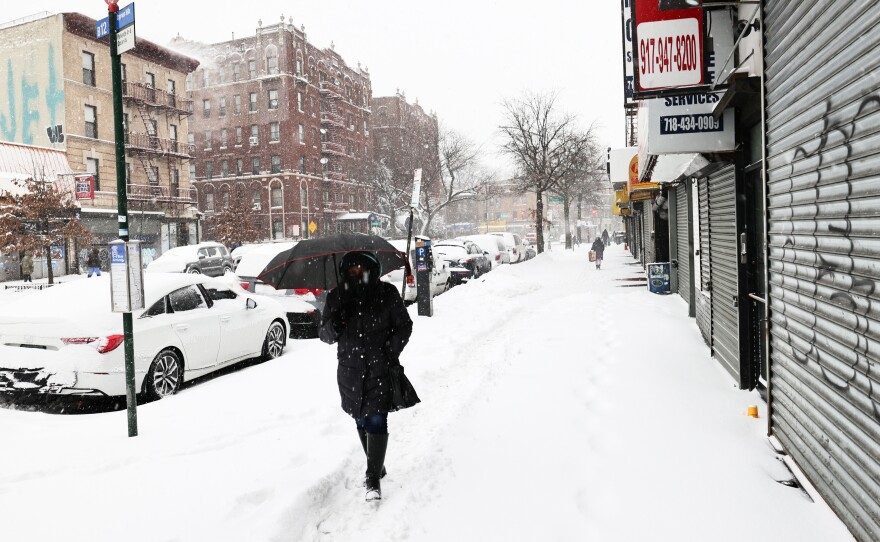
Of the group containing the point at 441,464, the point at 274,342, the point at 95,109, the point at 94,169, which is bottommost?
the point at 441,464

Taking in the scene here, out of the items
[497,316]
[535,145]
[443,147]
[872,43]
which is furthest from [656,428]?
[443,147]

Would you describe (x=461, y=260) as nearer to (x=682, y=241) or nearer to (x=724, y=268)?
(x=682, y=241)

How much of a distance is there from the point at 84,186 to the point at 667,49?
3270 cm

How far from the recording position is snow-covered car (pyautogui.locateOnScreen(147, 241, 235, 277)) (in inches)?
974

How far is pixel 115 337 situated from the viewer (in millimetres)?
6293

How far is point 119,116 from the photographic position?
5.19 m

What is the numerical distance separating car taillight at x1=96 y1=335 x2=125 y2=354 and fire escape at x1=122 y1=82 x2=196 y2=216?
35.5 metres

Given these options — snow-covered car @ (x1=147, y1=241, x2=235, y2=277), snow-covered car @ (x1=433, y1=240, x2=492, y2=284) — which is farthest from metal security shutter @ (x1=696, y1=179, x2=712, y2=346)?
snow-covered car @ (x1=147, y1=241, x2=235, y2=277)

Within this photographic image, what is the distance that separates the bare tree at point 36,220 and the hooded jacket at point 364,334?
86.6 feet

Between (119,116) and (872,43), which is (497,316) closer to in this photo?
(119,116)

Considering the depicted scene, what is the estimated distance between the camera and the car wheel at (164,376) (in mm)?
6824

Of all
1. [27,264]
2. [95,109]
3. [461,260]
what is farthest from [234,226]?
[461,260]

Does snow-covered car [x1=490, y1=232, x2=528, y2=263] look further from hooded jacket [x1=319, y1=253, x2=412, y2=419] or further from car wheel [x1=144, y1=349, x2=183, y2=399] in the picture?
hooded jacket [x1=319, y1=253, x2=412, y2=419]

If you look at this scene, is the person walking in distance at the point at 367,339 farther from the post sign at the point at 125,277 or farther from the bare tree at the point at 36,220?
the bare tree at the point at 36,220
